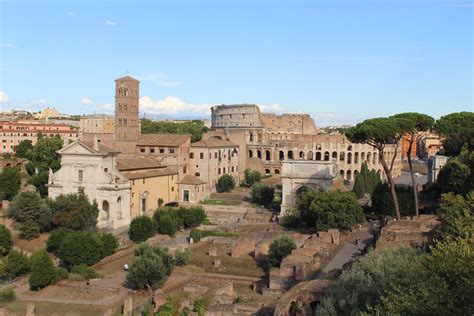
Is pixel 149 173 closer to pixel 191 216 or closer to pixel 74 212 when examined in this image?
pixel 191 216

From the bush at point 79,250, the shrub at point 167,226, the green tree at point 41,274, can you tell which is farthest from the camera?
the shrub at point 167,226

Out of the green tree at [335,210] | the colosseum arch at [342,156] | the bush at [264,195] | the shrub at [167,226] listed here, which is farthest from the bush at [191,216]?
the colosseum arch at [342,156]

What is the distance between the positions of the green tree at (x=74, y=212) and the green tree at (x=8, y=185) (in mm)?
9703

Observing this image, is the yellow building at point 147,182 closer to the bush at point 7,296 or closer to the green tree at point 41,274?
the green tree at point 41,274

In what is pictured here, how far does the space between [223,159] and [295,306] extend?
39.5 meters

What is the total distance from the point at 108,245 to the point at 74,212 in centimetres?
564

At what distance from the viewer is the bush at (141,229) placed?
116 feet

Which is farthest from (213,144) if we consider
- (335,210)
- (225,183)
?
(335,210)

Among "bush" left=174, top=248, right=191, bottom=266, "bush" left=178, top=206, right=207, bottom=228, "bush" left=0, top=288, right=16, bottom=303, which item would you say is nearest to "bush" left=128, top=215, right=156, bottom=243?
"bush" left=178, top=206, right=207, bottom=228

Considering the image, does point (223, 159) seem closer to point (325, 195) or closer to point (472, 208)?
point (325, 195)

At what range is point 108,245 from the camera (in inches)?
1246

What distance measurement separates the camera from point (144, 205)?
1699 inches

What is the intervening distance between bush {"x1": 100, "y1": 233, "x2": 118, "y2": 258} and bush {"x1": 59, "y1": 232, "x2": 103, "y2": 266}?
2.30 ft

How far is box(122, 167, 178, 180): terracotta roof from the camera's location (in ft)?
137
